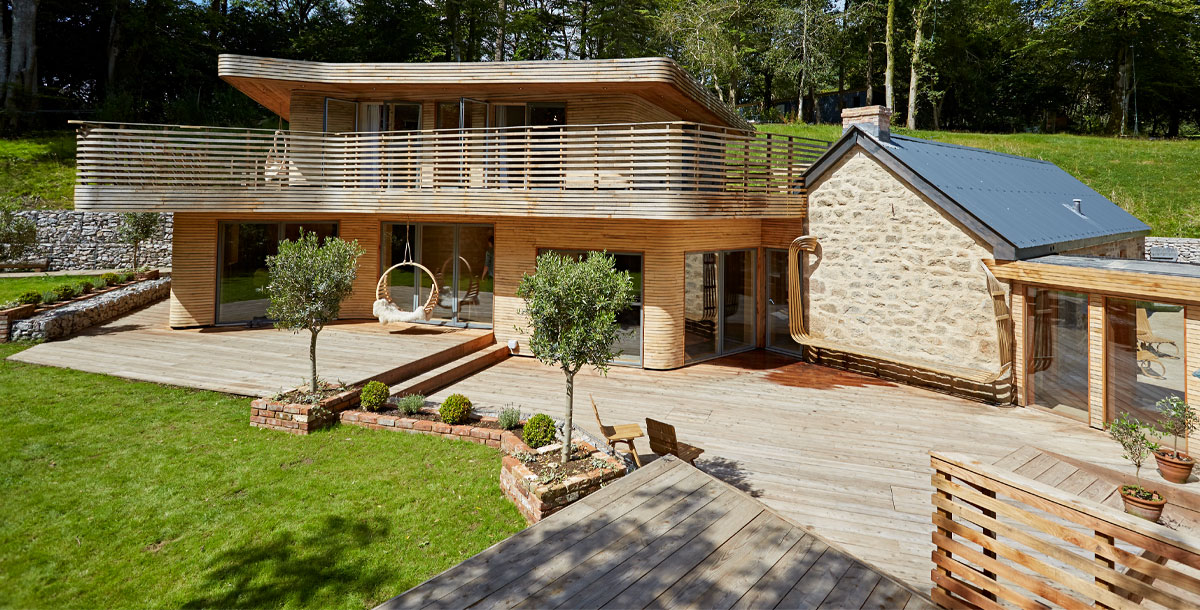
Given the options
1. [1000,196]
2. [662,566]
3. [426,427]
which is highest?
[1000,196]

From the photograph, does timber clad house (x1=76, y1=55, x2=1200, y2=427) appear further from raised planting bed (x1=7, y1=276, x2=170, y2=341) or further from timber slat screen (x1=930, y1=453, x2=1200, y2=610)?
timber slat screen (x1=930, y1=453, x2=1200, y2=610)

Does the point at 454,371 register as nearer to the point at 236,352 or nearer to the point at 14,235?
the point at 236,352

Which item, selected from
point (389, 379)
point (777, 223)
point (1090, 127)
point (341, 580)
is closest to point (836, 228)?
point (777, 223)

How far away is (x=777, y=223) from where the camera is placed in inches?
621

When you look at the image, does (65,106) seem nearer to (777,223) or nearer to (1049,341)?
(777,223)

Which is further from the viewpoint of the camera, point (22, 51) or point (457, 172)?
point (22, 51)

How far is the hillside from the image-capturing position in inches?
1009

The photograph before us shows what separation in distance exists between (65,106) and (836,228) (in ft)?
154

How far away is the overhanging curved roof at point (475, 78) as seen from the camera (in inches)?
544

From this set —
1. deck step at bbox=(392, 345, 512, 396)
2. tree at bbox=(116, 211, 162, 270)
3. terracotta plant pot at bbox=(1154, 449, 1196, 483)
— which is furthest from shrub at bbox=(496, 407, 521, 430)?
tree at bbox=(116, 211, 162, 270)

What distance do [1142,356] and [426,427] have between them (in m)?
11.5

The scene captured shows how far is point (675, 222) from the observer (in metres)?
13.9

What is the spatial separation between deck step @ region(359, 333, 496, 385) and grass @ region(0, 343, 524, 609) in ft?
6.93

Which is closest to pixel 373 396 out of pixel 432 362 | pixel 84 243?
pixel 432 362
